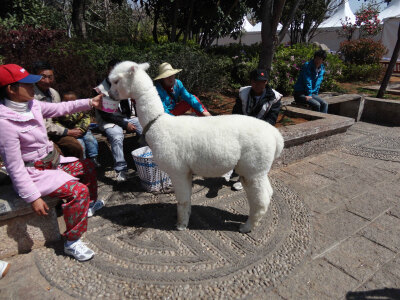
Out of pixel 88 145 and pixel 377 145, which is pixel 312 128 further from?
pixel 88 145

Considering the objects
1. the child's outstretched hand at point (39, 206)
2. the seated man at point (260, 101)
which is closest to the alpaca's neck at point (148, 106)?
the child's outstretched hand at point (39, 206)

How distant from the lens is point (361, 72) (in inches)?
501

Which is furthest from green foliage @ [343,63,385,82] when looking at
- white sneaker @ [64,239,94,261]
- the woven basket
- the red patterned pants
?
white sneaker @ [64,239,94,261]

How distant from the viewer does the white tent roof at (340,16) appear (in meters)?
21.7

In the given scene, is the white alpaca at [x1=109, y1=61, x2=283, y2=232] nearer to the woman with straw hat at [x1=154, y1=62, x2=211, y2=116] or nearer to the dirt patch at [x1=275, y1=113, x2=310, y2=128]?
the woman with straw hat at [x1=154, y1=62, x2=211, y2=116]

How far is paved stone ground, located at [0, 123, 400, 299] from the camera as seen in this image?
96.8 inches

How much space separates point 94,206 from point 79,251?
0.86 meters

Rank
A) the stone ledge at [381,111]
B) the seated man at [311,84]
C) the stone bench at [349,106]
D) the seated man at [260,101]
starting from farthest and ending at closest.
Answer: the stone bench at [349,106] → the stone ledge at [381,111] → the seated man at [311,84] → the seated man at [260,101]

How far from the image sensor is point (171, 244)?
9.87ft

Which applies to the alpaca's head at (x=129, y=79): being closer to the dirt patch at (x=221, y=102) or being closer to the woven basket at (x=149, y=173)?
the woven basket at (x=149, y=173)

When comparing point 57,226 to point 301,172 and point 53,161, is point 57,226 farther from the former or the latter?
point 301,172

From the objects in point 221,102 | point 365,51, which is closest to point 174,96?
point 221,102

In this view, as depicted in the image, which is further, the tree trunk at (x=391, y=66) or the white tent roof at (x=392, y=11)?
the white tent roof at (x=392, y=11)

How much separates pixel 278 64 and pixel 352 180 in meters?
5.71
